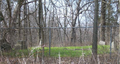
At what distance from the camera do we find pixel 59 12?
23094 millimetres

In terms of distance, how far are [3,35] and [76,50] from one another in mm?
4749

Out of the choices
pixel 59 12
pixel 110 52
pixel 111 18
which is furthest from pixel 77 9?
pixel 110 52

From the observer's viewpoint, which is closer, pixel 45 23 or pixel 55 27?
pixel 55 27

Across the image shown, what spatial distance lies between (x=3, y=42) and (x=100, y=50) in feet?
19.4

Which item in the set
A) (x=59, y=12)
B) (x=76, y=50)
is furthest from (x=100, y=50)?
(x=59, y=12)

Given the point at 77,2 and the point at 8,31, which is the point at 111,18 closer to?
the point at 77,2

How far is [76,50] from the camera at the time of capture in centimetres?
792

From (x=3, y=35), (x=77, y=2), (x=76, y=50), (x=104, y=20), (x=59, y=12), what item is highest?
(x=77, y=2)

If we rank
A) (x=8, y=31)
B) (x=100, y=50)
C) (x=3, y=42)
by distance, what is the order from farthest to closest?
1. (x=3, y=42)
2. (x=8, y=31)
3. (x=100, y=50)

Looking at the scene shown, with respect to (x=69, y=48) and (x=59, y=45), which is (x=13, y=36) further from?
(x=69, y=48)

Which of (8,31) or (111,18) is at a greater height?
(111,18)

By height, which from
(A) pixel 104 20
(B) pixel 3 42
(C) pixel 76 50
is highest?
(A) pixel 104 20

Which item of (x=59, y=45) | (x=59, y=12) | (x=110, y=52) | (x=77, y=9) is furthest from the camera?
(x=59, y=12)

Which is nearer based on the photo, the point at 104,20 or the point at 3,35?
the point at 3,35
